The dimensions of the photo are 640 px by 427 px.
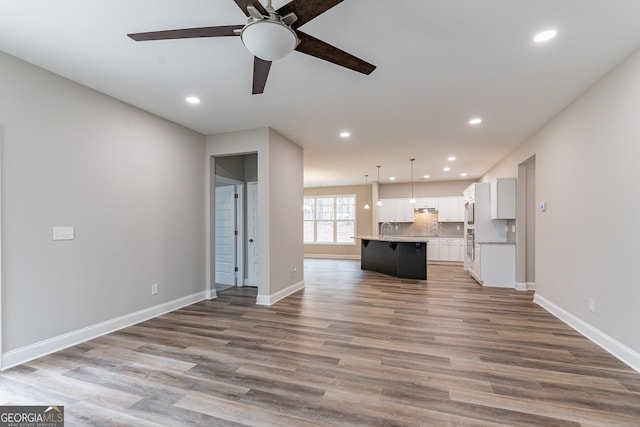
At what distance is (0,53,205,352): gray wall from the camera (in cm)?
272

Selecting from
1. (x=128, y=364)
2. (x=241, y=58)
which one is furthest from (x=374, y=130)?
(x=128, y=364)

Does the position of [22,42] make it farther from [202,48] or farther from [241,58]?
[241,58]

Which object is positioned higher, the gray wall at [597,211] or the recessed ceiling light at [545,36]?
the recessed ceiling light at [545,36]

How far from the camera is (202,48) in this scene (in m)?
2.61

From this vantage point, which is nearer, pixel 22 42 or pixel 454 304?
pixel 22 42


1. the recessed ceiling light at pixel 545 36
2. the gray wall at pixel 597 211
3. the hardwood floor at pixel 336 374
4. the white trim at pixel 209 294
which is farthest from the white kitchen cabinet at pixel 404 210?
the recessed ceiling light at pixel 545 36

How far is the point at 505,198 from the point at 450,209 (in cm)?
379

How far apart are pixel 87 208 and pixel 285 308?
2830mm

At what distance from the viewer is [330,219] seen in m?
11.2

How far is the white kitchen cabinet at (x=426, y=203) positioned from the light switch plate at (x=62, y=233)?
921cm

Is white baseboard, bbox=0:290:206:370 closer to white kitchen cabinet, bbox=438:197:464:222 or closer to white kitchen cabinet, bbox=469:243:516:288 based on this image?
white kitchen cabinet, bbox=469:243:516:288

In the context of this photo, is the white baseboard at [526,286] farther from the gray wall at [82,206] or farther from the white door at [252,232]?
the gray wall at [82,206]

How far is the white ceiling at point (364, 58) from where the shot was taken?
2.16 metres

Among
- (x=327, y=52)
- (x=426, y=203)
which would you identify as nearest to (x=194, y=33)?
(x=327, y=52)
